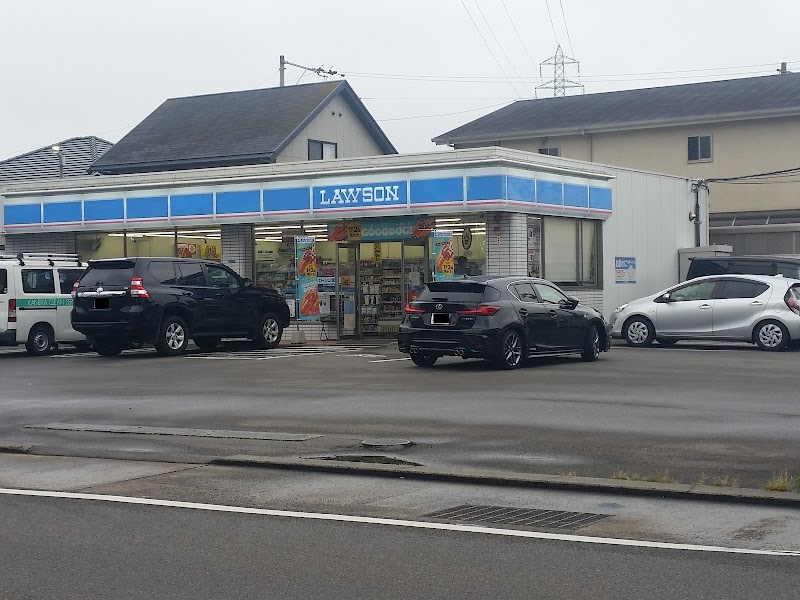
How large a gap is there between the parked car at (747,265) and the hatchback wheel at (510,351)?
37.7 feet

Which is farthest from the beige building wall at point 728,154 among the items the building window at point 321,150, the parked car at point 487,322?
the parked car at point 487,322

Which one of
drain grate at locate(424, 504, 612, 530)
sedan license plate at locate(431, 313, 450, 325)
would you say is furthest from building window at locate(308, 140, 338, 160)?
drain grate at locate(424, 504, 612, 530)

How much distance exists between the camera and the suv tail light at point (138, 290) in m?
23.2

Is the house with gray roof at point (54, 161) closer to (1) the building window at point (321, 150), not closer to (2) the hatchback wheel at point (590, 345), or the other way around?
(1) the building window at point (321, 150)

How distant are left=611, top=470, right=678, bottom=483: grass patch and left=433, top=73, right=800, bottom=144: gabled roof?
35.5 meters

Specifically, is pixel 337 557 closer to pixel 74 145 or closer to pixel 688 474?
pixel 688 474

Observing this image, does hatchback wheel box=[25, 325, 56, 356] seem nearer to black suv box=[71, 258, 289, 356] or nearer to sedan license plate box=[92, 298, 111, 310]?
black suv box=[71, 258, 289, 356]

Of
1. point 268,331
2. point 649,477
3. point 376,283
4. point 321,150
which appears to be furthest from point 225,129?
point 649,477

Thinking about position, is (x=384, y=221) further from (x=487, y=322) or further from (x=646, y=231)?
(x=487, y=322)

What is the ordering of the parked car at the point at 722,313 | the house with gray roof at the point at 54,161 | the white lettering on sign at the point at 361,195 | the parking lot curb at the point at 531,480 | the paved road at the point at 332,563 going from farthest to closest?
the house with gray roof at the point at 54,161 → the white lettering on sign at the point at 361,195 → the parked car at the point at 722,313 → the parking lot curb at the point at 531,480 → the paved road at the point at 332,563

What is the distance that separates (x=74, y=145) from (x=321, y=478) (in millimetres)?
51524

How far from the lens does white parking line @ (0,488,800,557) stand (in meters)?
7.31

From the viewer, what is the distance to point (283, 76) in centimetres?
6391

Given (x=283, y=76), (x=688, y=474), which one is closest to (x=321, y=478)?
(x=688, y=474)
